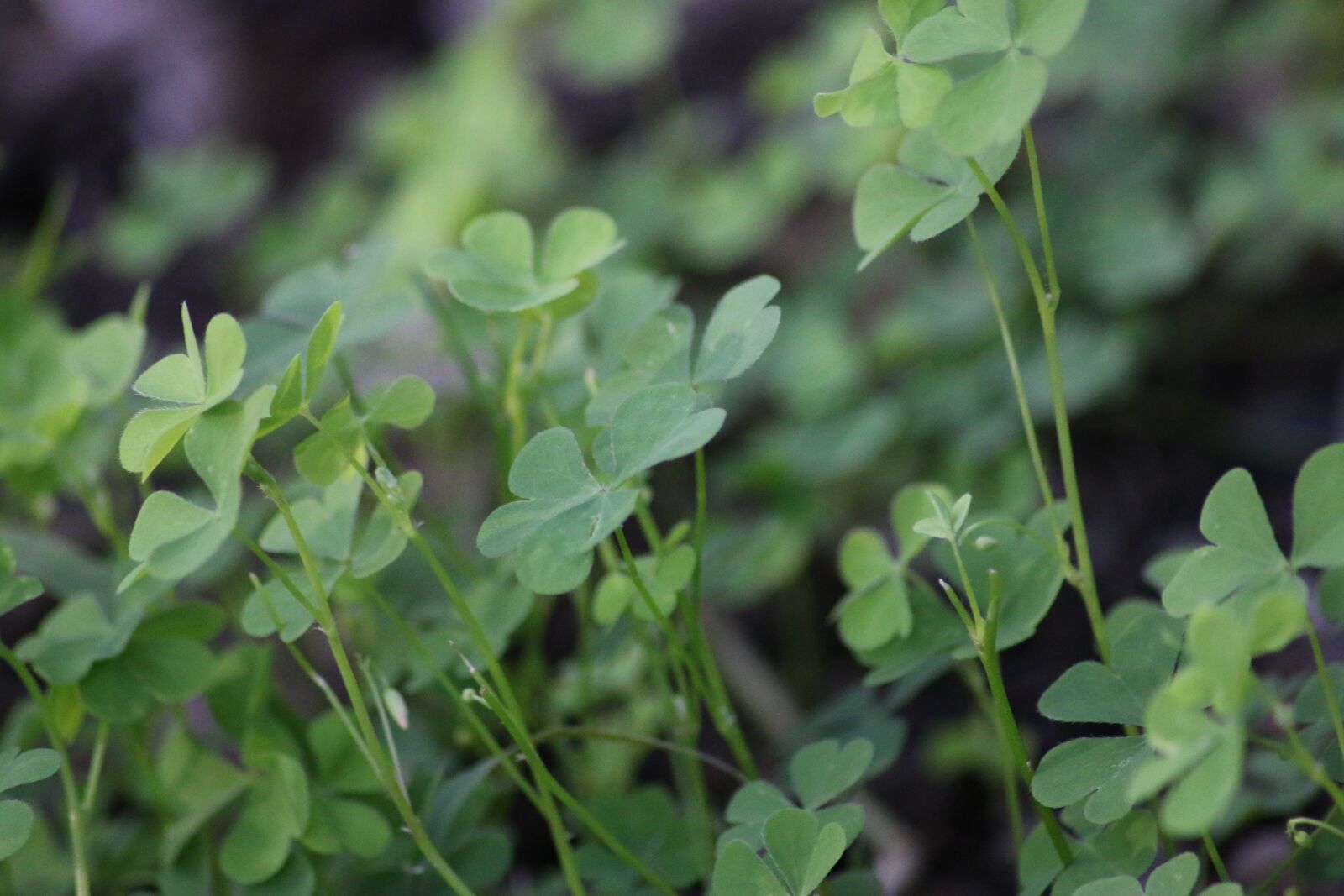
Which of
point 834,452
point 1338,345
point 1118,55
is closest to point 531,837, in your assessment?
point 834,452

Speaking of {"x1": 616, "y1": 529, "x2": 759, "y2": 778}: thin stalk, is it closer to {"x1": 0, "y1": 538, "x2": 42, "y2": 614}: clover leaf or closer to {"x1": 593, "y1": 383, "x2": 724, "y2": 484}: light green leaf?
{"x1": 593, "y1": 383, "x2": 724, "y2": 484}: light green leaf

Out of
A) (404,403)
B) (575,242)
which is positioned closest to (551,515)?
(404,403)

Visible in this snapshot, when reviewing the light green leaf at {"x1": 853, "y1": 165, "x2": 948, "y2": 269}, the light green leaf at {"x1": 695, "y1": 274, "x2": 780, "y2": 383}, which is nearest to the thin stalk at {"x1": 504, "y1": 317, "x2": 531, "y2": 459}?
the light green leaf at {"x1": 695, "y1": 274, "x2": 780, "y2": 383}

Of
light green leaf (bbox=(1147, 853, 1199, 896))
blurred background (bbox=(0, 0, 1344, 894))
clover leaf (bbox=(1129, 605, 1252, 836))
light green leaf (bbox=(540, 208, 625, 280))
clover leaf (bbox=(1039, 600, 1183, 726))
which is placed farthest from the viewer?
blurred background (bbox=(0, 0, 1344, 894))

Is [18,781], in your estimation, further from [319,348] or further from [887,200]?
[887,200]

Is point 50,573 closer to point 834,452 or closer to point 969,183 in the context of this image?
point 969,183

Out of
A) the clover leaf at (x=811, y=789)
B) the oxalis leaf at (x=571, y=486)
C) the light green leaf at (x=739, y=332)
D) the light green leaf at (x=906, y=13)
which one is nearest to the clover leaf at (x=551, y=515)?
the oxalis leaf at (x=571, y=486)

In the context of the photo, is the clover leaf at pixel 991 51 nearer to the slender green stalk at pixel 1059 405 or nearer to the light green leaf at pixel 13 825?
the slender green stalk at pixel 1059 405

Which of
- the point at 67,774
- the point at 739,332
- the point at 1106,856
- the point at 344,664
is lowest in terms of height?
the point at 1106,856
